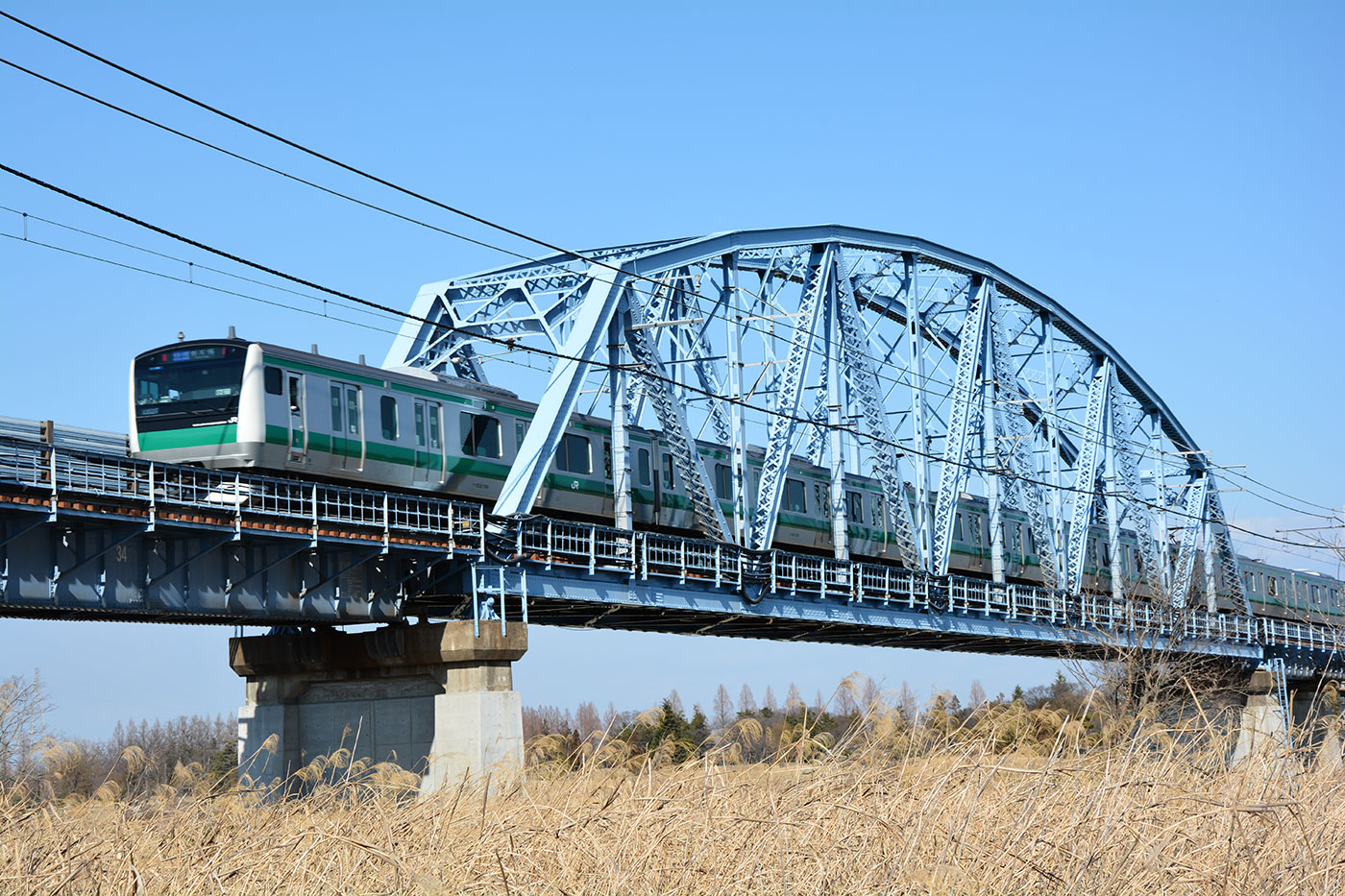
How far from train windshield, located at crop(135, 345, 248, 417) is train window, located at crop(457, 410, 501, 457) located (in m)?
4.93

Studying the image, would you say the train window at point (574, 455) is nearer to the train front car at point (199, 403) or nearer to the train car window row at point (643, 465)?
the train car window row at point (643, 465)

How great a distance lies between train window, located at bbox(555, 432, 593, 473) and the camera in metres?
30.2

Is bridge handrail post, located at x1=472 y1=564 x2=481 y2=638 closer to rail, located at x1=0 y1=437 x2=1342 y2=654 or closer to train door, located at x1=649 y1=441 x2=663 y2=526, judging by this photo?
rail, located at x1=0 y1=437 x2=1342 y2=654

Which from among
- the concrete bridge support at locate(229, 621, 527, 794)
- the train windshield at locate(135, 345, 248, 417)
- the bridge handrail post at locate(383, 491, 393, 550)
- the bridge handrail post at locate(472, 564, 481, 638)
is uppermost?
the train windshield at locate(135, 345, 248, 417)

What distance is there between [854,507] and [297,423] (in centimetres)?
2059

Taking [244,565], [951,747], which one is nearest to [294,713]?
[244,565]

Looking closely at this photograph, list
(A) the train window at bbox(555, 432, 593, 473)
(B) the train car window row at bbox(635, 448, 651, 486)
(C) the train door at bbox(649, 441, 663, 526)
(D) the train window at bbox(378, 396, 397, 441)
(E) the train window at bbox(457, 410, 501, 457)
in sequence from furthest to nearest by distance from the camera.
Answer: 1. (C) the train door at bbox(649, 441, 663, 526)
2. (B) the train car window row at bbox(635, 448, 651, 486)
3. (A) the train window at bbox(555, 432, 593, 473)
4. (E) the train window at bbox(457, 410, 501, 457)
5. (D) the train window at bbox(378, 396, 397, 441)

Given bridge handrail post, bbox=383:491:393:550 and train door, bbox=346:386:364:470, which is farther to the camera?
train door, bbox=346:386:364:470

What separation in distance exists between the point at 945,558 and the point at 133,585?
24.0 m

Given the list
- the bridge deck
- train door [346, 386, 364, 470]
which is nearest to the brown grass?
the bridge deck

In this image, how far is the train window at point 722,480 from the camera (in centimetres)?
3671

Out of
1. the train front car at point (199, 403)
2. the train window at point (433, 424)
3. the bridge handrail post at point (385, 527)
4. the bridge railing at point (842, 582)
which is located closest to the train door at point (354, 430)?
the bridge handrail post at point (385, 527)

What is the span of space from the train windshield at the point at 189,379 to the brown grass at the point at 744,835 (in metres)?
15.3

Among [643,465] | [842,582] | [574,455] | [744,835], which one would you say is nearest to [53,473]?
[574,455]
